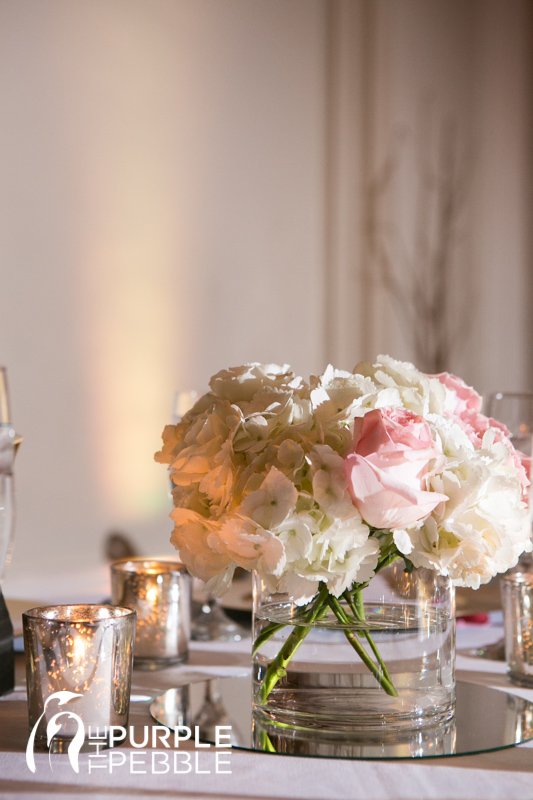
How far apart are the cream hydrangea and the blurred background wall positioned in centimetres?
192

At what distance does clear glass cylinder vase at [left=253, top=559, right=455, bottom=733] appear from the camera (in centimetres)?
64

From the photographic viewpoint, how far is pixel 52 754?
0.59 meters

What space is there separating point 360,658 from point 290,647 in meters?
0.05

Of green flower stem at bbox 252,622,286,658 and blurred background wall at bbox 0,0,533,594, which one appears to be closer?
green flower stem at bbox 252,622,286,658

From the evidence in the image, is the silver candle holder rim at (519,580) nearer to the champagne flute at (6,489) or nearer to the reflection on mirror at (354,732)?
the reflection on mirror at (354,732)

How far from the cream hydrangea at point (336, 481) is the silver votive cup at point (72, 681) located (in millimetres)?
94

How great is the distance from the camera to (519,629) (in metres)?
0.83

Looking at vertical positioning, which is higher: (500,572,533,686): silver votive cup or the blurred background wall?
the blurred background wall

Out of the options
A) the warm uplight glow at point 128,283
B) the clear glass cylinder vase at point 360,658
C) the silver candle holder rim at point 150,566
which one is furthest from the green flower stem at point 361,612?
the warm uplight glow at point 128,283

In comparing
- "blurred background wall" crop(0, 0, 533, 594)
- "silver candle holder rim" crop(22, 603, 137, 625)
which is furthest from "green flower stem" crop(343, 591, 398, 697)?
"blurred background wall" crop(0, 0, 533, 594)

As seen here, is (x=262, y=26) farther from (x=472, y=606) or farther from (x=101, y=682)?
(x=101, y=682)

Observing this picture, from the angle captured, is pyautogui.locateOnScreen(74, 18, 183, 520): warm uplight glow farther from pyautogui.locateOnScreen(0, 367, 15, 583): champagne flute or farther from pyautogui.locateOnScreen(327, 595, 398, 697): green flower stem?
pyautogui.locateOnScreen(327, 595, 398, 697): green flower stem

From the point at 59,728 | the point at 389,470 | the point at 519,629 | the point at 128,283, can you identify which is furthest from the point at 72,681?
the point at 128,283

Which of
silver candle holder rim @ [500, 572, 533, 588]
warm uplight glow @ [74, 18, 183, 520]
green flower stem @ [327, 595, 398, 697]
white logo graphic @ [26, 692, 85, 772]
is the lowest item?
white logo graphic @ [26, 692, 85, 772]
